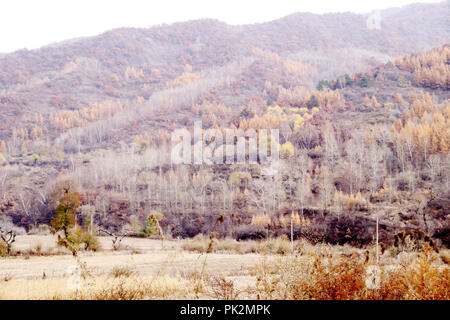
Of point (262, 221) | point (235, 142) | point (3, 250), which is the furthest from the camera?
point (235, 142)

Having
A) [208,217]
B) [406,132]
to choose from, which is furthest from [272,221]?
[406,132]

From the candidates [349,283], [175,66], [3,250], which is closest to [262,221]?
[3,250]

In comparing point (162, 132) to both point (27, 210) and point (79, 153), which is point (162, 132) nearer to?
point (79, 153)

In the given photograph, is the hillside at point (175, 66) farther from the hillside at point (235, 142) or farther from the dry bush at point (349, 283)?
the dry bush at point (349, 283)

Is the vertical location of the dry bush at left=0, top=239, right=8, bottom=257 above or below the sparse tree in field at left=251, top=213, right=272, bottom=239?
above

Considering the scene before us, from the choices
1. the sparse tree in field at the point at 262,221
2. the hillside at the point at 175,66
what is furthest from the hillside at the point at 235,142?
the hillside at the point at 175,66

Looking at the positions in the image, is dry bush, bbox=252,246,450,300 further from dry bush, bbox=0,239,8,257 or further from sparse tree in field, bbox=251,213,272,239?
sparse tree in field, bbox=251,213,272,239

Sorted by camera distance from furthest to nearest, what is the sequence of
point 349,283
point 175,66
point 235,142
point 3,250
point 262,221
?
point 175,66
point 235,142
point 262,221
point 3,250
point 349,283

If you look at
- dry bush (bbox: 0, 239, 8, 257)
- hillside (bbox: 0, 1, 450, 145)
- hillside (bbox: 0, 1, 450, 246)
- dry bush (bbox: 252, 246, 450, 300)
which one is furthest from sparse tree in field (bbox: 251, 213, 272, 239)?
hillside (bbox: 0, 1, 450, 145)

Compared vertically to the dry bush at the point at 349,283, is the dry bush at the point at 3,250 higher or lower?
lower

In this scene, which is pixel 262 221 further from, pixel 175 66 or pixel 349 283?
pixel 175 66

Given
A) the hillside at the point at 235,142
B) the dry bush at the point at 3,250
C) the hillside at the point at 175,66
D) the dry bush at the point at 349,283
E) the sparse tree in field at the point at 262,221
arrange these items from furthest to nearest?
the hillside at the point at 175,66, the hillside at the point at 235,142, the sparse tree in field at the point at 262,221, the dry bush at the point at 3,250, the dry bush at the point at 349,283

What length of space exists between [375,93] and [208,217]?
5516 centimetres

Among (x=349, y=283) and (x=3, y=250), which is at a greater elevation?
(x=349, y=283)
